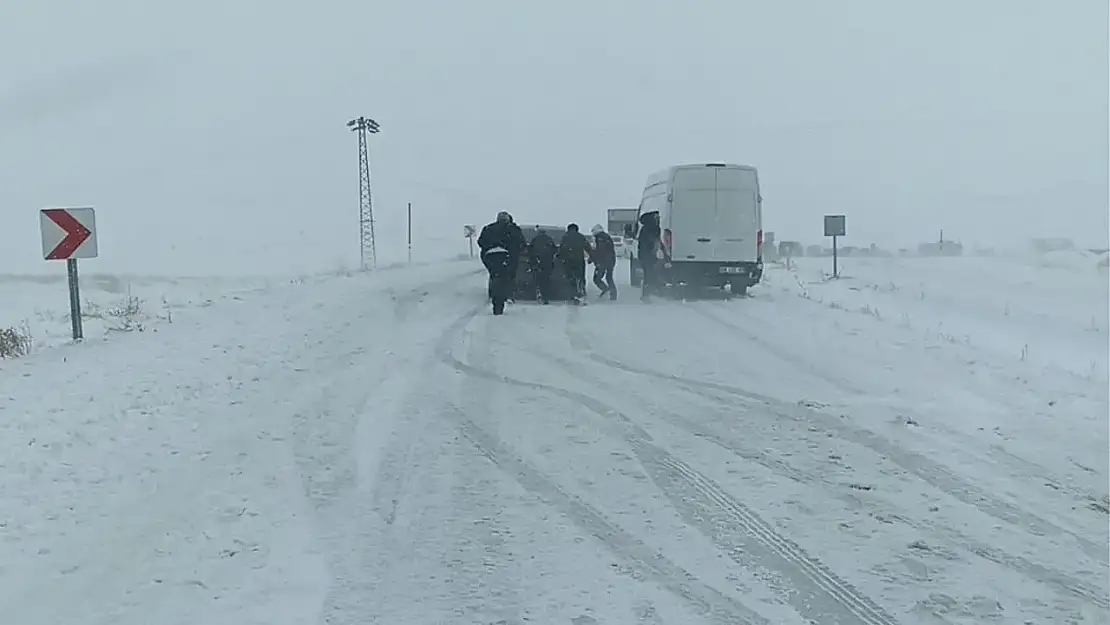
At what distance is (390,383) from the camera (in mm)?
9469

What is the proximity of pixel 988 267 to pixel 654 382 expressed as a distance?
4185cm

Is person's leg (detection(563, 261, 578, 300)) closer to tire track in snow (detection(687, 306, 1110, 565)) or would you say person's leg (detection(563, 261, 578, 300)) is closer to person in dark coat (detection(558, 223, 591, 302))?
person in dark coat (detection(558, 223, 591, 302))

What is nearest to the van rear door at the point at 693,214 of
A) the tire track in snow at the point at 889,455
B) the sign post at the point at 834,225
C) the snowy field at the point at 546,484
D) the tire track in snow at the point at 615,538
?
the snowy field at the point at 546,484

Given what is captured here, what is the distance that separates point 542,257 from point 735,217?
14.4ft

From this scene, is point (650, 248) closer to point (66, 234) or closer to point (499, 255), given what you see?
point (499, 255)

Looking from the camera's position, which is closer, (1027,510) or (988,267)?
(1027,510)

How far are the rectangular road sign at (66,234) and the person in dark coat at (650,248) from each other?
1164cm

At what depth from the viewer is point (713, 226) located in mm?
20609

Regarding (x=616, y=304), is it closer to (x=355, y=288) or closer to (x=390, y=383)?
(x=355, y=288)

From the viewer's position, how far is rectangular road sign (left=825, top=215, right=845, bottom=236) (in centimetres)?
3016

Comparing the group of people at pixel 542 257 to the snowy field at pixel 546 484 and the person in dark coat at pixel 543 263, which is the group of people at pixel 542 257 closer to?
the person in dark coat at pixel 543 263

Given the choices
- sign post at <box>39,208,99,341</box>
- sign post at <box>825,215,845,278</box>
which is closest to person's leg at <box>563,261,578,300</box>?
sign post at <box>39,208,99,341</box>

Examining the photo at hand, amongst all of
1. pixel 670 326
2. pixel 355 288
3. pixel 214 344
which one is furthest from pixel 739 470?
pixel 355 288

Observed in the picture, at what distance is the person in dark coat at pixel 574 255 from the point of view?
19.1 meters
